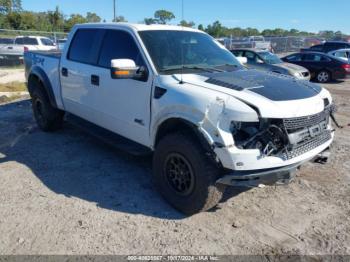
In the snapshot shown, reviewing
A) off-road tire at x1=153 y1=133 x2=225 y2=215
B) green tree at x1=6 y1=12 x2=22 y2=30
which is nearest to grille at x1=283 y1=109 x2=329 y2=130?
off-road tire at x1=153 y1=133 x2=225 y2=215

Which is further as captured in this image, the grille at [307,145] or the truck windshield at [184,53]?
the truck windshield at [184,53]

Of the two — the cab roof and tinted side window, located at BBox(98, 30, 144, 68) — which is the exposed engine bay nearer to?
tinted side window, located at BBox(98, 30, 144, 68)

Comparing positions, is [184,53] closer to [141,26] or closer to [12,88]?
[141,26]

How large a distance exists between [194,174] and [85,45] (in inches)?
116

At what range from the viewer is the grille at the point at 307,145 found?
11.2 ft

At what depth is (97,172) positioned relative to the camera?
16.1ft

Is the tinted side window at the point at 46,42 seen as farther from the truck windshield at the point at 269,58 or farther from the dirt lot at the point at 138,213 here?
the dirt lot at the point at 138,213

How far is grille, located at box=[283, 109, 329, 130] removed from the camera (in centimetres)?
333

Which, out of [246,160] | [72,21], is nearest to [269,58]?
[246,160]

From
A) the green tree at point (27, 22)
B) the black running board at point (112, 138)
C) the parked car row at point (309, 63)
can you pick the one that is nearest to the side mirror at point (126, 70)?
the black running board at point (112, 138)

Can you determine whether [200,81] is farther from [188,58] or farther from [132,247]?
[132,247]

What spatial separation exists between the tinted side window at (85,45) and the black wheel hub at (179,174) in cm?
209

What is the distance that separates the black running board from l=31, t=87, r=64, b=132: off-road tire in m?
0.69

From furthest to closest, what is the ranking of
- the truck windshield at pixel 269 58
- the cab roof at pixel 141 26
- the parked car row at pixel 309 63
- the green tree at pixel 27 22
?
the green tree at pixel 27 22
the truck windshield at pixel 269 58
the parked car row at pixel 309 63
the cab roof at pixel 141 26
